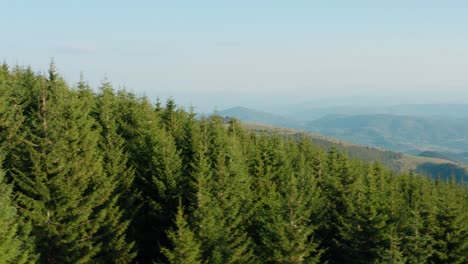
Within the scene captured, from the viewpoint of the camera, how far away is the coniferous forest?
2369cm

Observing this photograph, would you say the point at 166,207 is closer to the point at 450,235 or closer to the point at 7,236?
the point at 7,236

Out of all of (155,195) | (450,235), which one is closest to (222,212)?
(155,195)

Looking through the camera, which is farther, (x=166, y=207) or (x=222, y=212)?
(x=166, y=207)

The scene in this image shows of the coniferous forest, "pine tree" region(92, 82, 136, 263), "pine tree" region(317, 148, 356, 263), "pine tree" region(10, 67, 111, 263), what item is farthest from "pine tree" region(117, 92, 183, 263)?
"pine tree" region(317, 148, 356, 263)

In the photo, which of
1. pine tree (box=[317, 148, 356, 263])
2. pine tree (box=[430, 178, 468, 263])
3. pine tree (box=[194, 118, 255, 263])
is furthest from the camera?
pine tree (box=[317, 148, 356, 263])

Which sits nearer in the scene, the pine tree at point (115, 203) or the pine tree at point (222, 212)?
the pine tree at point (222, 212)

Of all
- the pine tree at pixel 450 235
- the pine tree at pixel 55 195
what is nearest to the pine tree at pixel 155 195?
the pine tree at pixel 55 195

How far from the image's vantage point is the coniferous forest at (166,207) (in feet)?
77.7

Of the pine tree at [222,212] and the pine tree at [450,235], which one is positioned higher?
the pine tree at [222,212]

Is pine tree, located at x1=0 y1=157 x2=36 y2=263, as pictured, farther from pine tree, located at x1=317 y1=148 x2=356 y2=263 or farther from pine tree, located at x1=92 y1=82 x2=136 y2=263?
pine tree, located at x1=317 y1=148 x2=356 y2=263

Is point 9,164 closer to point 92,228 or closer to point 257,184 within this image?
point 92,228

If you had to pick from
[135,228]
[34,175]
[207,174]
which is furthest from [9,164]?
[207,174]

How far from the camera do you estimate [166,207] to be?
33.3 metres

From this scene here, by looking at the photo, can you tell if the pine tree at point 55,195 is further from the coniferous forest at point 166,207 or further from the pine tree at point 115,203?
the pine tree at point 115,203
